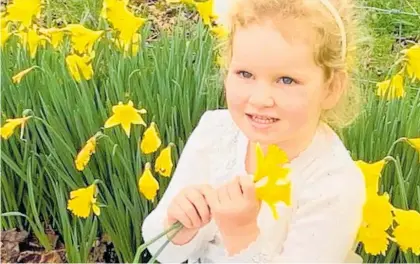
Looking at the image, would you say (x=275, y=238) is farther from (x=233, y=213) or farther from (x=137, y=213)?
(x=137, y=213)

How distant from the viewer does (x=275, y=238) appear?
6.61 ft

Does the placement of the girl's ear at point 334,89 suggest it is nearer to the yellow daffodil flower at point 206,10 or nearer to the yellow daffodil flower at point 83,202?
the yellow daffodil flower at point 83,202

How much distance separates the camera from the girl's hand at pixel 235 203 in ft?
5.66

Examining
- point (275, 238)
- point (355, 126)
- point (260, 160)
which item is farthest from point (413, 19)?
point (260, 160)

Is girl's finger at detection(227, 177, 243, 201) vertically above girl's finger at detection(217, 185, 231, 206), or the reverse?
girl's finger at detection(227, 177, 243, 201)

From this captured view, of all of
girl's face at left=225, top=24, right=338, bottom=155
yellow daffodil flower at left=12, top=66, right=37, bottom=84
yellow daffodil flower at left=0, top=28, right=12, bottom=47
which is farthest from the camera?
yellow daffodil flower at left=0, top=28, right=12, bottom=47

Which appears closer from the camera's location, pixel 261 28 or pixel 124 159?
pixel 261 28

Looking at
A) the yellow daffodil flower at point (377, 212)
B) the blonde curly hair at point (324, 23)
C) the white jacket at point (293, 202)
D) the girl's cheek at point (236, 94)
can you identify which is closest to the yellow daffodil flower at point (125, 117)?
the white jacket at point (293, 202)

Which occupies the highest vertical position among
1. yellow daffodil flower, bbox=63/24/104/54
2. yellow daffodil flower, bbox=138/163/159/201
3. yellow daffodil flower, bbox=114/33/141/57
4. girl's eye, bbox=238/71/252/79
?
girl's eye, bbox=238/71/252/79

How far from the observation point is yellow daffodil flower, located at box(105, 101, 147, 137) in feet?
7.77

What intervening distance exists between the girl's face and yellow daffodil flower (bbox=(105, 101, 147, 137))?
493mm

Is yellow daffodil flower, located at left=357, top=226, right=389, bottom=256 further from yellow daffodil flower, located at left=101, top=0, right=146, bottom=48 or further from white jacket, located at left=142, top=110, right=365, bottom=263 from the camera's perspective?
yellow daffodil flower, located at left=101, top=0, right=146, bottom=48

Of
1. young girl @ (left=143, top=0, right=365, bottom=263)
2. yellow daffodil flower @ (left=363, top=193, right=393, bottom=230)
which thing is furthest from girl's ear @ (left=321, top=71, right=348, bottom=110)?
yellow daffodil flower @ (left=363, top=193, right=393, bottom=230)

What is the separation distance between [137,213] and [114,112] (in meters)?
0.27
